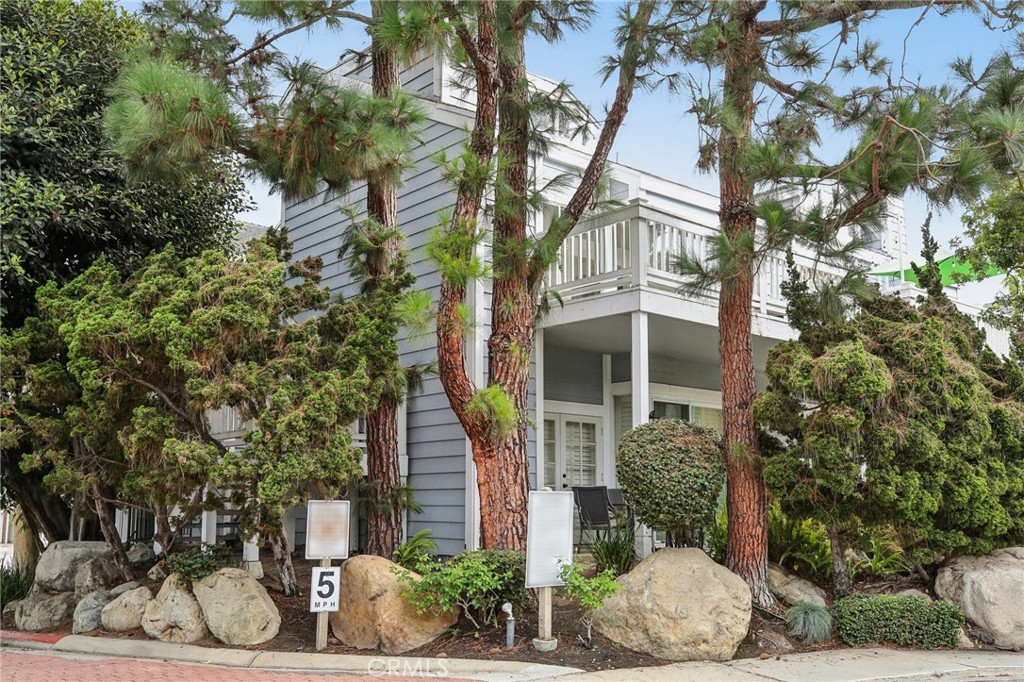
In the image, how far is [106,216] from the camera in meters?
9.64

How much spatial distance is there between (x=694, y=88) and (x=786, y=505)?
14.2ft

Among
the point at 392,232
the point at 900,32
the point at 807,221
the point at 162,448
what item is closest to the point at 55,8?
the point at 392,232

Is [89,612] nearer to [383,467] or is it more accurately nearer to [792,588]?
[383,467]

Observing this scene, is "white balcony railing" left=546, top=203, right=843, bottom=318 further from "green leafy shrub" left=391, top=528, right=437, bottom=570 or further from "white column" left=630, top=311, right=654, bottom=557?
"green leafy shrub" left=391, top=528, right=437, bottom=570

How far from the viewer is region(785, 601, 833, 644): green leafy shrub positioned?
24.2ft

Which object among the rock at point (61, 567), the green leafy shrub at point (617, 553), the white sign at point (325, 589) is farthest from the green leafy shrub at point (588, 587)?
the rock at point (61, 567)

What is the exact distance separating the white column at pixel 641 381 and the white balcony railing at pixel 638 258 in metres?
0.48

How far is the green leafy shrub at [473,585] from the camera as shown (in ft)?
22.8

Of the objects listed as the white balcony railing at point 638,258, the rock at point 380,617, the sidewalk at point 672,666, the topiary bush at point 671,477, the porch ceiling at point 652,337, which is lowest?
the sidewalk at point 672,666

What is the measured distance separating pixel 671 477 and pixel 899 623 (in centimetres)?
231

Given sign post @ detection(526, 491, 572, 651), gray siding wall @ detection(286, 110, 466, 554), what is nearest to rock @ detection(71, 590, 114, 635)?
gray siding wall @ detection(286, 110, 466, 554)

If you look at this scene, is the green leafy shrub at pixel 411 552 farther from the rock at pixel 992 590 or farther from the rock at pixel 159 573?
the rock at pixel 992 590

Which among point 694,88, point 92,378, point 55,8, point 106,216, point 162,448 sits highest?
point 55,8

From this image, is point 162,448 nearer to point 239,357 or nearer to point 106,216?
point 239,357
